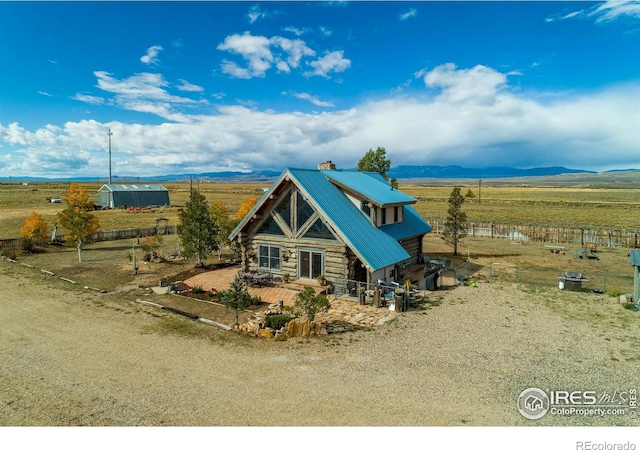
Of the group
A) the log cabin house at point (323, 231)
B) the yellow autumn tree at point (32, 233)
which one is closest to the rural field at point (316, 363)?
the log cabin house at point (323, 231)

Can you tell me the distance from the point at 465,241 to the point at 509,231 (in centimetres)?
605

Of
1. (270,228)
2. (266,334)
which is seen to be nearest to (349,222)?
(270,228)

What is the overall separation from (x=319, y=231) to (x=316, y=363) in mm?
10021

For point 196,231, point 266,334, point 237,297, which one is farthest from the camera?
point 196,231

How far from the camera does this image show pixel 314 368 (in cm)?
1248

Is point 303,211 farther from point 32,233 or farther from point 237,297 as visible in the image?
point 32,233

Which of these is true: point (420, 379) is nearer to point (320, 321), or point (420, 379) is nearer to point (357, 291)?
point (320, 321)

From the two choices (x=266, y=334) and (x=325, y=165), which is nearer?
(x=266, y=334)

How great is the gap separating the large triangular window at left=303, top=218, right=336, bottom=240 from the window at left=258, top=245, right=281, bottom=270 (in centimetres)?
265

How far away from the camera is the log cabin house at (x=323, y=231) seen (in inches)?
830

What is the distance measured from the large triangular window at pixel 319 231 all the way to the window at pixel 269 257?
2650 mm

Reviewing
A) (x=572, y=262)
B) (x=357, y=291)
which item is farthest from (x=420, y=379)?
(x=572, y=262)
